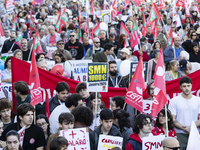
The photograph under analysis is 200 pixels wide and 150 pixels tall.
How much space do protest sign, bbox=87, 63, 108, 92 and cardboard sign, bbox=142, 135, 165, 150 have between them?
62.6 inches

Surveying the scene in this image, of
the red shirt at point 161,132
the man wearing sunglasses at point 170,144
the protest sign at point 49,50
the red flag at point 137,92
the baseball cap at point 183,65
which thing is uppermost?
the protest sign at point 49,50

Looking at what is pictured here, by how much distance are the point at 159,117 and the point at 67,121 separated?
1765 millimetres

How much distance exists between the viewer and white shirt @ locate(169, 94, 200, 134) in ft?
20.3

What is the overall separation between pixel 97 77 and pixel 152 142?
5.90ft

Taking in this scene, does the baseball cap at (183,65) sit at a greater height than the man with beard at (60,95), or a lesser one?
greater

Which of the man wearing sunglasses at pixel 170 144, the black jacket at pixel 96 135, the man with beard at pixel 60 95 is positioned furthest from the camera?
the man with beard at pixel 60 95

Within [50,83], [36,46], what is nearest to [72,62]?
[50,83]

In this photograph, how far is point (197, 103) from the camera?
6211 millimetres

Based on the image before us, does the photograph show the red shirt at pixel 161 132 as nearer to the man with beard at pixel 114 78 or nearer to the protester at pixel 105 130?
the protester at pixel 105 130

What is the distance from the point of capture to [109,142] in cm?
496

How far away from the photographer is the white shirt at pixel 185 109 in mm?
6180

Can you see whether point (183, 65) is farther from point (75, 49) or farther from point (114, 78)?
point (75, 49)

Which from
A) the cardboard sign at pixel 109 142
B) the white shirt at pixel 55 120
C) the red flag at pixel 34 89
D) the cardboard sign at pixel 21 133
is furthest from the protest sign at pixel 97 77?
the cardboard sign at pixel 21 133

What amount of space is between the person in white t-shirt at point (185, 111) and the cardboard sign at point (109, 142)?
5.44 feet
